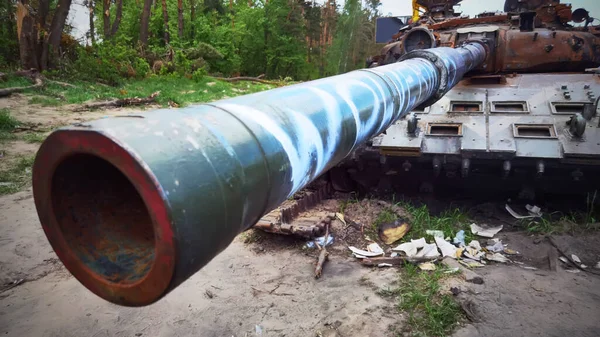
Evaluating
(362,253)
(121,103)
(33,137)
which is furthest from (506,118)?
(121,103)

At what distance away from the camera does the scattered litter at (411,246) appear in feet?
13.6

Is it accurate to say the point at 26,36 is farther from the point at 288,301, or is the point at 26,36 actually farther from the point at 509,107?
the point at 509,107

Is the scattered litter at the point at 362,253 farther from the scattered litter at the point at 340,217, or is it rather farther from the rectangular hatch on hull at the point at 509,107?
the rectangular hatch on hull at the point at 509,107

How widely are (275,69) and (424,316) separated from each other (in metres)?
27.9

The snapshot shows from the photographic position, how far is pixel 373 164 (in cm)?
527

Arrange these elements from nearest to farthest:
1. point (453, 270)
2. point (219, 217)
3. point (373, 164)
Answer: point (219, 217), point (453, 270), point (373, 164)

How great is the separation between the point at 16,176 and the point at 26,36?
969 cm

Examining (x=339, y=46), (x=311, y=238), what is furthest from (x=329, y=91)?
(x=339, y=46)

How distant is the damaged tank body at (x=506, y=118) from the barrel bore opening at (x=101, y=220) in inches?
113

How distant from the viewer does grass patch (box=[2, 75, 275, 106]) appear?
37.8ft

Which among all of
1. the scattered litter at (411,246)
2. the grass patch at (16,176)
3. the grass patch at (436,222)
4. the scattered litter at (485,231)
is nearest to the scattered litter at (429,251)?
the scattered litter at (411,246)

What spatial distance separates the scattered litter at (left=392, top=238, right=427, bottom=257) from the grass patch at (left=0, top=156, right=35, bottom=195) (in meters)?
5.12

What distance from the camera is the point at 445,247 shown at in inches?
166

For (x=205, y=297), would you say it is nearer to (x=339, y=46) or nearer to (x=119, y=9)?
(x=119, y=9)
